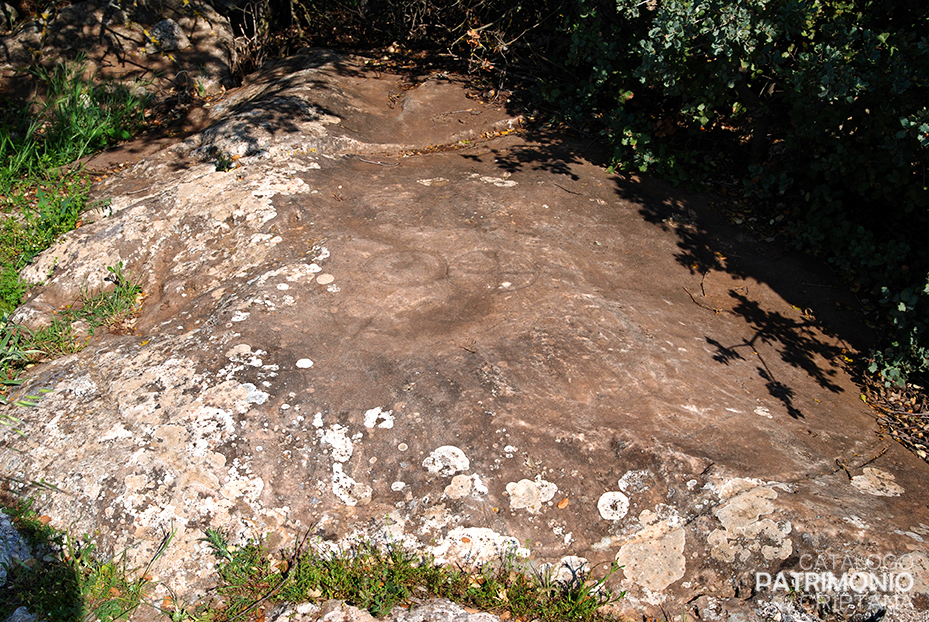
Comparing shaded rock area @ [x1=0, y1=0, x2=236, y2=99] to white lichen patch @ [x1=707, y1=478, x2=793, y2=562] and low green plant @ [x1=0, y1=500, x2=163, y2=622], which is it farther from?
white lichen patch @ [x1=707, y1=478, x2=793, y2=562]

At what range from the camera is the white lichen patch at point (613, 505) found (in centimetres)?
234

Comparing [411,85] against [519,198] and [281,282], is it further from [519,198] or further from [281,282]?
[281,282]

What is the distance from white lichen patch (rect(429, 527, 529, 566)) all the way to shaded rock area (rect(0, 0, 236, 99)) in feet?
16.1

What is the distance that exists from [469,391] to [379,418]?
40 cm

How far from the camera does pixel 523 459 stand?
2455 millimetres

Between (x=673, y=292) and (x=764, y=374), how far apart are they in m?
0.67

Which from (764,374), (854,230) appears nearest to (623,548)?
(764,374)

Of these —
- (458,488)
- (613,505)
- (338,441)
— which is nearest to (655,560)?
(613,505)

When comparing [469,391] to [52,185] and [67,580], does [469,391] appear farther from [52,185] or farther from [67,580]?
[52,185]

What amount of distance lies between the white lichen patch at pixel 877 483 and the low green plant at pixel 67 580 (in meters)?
2.72

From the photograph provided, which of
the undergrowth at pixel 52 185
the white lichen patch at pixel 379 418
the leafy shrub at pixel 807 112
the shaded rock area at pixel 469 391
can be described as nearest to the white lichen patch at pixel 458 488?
the shaded rock area at pixel 469 391

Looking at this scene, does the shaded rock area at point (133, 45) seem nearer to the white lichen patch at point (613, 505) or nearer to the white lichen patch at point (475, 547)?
the white lichen patch at point (475, 547)

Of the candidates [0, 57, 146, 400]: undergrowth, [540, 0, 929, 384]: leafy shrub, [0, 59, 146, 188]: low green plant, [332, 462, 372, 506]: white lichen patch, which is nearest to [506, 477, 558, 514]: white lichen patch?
[332, 462, 372, 506]: white lichen patch

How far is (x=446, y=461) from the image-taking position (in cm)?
244
